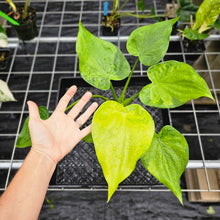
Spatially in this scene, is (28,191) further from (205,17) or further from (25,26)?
(205,17)

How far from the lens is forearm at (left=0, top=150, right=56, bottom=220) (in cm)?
49

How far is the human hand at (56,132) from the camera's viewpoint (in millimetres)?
566

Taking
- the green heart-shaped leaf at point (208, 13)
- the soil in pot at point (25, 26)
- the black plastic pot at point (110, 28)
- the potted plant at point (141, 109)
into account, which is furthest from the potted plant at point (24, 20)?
the green heart-shaped leaf at point (208, 13)

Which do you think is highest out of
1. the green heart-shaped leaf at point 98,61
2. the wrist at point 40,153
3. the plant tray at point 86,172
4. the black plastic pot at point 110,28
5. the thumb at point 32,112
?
the green heart-shaped leaf at point 98,61

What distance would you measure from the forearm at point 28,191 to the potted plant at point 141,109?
99 mm

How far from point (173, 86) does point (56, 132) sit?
35 cm

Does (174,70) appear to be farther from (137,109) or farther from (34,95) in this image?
(34,95)

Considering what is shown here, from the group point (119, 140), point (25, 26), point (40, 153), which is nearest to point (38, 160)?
point (40, 153)

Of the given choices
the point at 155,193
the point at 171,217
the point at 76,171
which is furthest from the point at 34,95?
the point at 171,217

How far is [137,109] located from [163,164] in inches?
6.5

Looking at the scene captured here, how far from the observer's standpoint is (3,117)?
993 millimetres

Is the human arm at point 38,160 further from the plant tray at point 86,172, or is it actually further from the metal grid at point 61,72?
the metal grid at point 61,72

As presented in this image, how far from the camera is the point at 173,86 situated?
535 millimetres

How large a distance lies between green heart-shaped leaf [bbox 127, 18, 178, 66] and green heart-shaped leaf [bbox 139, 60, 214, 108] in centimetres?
7
